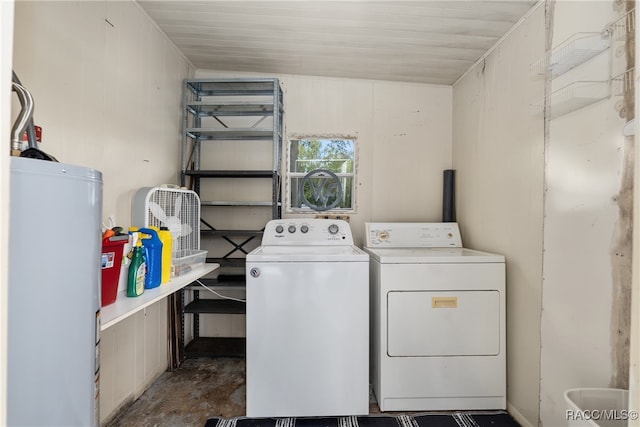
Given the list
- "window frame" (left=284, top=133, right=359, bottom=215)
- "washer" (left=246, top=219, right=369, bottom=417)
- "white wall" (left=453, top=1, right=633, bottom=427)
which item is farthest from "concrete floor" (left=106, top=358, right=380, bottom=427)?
"window frame" (left=284, top=133, right=359, bottom=215)

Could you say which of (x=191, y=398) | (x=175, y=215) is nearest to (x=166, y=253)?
(x=175, y=215)

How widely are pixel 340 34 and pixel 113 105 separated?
4.48 ft

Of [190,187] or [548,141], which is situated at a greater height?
[548,141]

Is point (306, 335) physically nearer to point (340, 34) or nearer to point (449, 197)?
point (449, 197)

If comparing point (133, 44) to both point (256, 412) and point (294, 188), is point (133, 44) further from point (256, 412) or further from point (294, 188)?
point (256, 412)

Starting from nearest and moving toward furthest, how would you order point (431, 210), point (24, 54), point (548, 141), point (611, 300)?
point (24, 54) → point (611, 300) → point (548, 141) → point (431, 210)

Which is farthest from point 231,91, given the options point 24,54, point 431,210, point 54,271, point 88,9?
point 54,271

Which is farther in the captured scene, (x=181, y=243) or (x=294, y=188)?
(x=294, y=188)

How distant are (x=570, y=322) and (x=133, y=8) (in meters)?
2.74

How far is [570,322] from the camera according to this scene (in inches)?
51.9

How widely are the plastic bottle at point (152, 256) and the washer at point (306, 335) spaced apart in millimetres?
433

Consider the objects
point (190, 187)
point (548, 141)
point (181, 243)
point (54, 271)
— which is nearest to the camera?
point (54, 271)

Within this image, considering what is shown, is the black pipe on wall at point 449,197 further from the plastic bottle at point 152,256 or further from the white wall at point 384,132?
the plastic bottle at point 152,256

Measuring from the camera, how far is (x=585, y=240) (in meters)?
1.25
